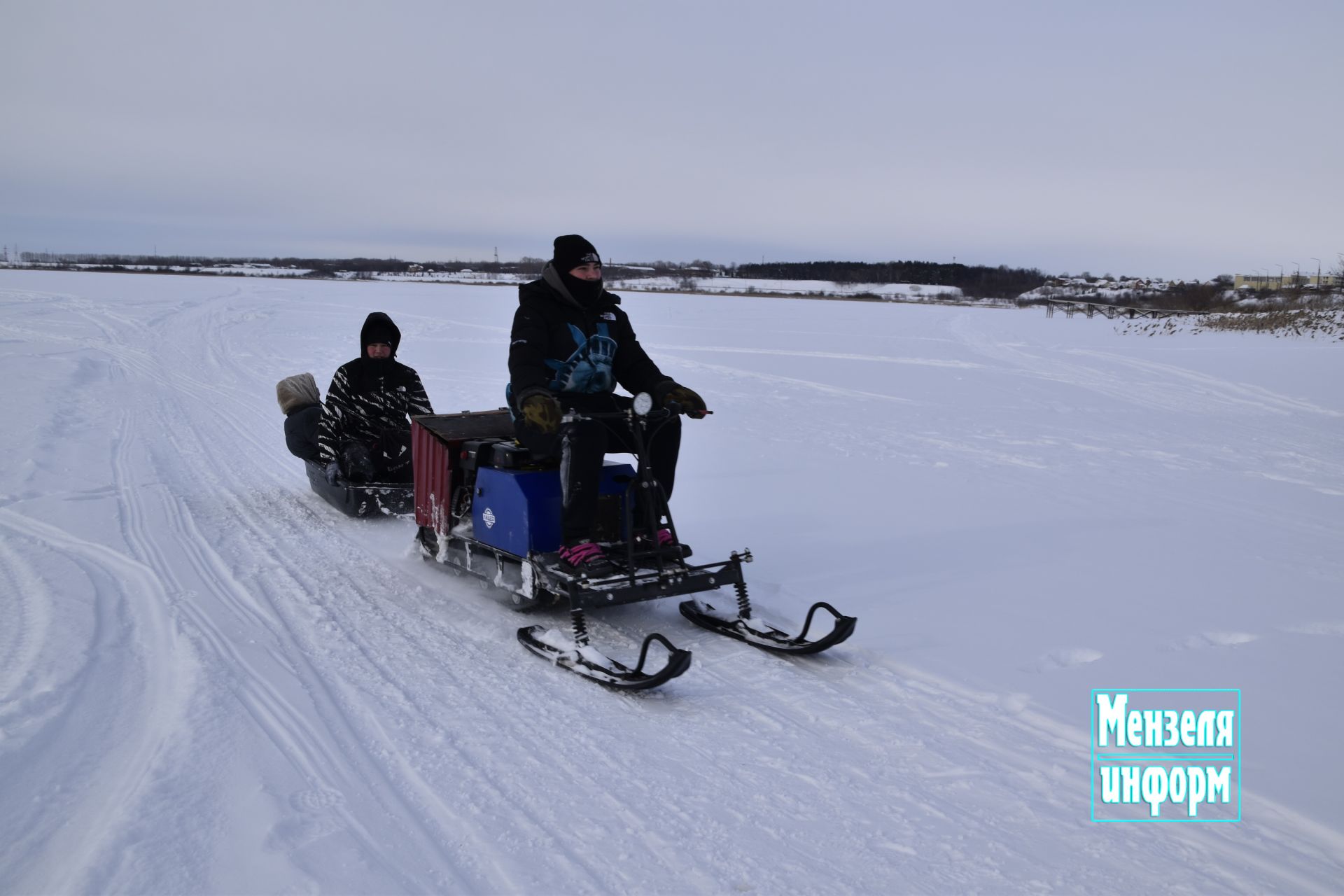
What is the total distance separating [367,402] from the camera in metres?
6.89

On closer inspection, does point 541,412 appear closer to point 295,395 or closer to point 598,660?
point 598,660

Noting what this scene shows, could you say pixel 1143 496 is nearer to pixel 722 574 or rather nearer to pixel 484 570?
pixel 722 574

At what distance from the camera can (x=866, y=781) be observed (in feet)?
9.81

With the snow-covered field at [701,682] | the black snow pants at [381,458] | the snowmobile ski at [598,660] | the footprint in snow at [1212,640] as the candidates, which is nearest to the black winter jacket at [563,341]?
the snowmobile ski at [598,660]

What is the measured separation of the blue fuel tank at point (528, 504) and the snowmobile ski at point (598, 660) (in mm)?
442

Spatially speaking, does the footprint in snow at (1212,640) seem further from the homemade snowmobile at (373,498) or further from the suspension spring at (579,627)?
the homemade snowmobile at (373,498)

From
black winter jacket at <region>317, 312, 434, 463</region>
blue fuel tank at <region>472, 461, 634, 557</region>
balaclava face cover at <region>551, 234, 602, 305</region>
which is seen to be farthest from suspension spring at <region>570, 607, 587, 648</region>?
black winter jacket at <region>317, 312, 434, 463</region>

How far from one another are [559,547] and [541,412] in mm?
735

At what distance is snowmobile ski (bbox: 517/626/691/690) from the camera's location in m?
3.53

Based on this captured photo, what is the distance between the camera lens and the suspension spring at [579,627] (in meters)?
4.02

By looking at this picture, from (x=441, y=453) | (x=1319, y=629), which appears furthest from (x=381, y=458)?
(x=1319, y=629)

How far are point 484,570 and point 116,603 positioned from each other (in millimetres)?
1651

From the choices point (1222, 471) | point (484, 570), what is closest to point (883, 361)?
point (1222, 471)

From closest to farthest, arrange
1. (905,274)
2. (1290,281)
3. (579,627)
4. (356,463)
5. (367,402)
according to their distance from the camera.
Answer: (579,627)
(356,463)
(367,402)
(1290,281)
(905,274)
